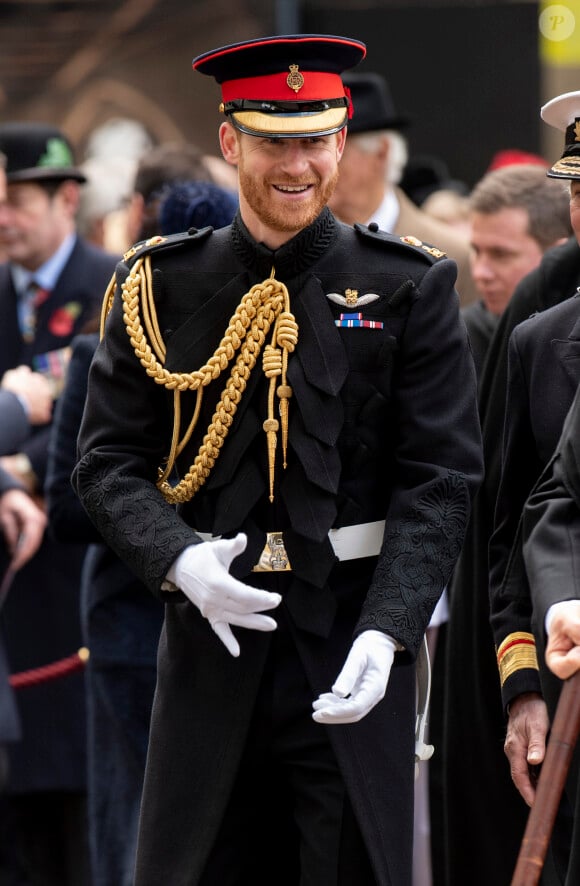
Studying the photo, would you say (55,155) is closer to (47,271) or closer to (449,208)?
(47,271)

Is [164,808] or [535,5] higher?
[535,5]

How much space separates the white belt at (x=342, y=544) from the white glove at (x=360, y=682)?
270 mm

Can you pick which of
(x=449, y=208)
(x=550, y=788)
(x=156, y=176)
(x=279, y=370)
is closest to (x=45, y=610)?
(x=156, y=176)

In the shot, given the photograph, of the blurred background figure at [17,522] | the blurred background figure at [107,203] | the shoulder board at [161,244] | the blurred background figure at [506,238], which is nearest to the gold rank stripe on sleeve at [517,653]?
the shoulder board at [161,244]

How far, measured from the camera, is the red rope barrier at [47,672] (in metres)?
6.75

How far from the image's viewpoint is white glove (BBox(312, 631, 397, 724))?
351 cm

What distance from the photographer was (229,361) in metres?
3.96

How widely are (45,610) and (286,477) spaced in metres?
3.00

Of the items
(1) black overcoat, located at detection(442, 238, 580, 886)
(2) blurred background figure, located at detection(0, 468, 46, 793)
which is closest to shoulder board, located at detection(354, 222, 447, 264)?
(1) black overcoat, located at detection(442, 238, 580, 886)

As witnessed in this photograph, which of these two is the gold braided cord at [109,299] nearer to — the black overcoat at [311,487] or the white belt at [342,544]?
the black overcoat at [311,487]

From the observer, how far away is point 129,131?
1137 centimetres

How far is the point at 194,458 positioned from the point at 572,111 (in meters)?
1.04

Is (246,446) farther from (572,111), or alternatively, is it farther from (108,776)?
(108,776)

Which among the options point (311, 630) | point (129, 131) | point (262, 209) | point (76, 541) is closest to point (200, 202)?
point (76, 541)
